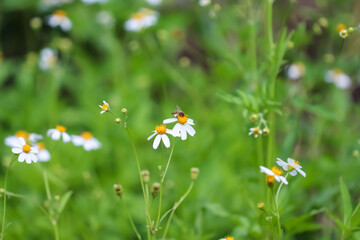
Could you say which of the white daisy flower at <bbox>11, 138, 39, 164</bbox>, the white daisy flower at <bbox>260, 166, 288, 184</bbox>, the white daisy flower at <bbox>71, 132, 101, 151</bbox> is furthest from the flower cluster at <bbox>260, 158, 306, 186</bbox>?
the white daisy flower at <bbox>71, 132, 101, 151</bbox>

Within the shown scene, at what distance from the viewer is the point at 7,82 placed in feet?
12.7

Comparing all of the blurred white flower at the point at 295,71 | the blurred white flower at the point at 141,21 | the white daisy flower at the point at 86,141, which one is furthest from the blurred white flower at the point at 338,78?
the white daisy flower at the point at 86,141

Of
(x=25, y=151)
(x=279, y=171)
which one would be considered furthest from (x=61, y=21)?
(x=279, y=171)

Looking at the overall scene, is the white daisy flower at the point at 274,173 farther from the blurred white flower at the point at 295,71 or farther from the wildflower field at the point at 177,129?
the blurred white flower at the point at 295,71

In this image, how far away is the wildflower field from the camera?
5.65 ft

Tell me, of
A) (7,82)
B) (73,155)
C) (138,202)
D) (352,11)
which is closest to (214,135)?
(138,202)

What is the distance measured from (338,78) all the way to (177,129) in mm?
1606

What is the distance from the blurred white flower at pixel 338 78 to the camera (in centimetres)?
262

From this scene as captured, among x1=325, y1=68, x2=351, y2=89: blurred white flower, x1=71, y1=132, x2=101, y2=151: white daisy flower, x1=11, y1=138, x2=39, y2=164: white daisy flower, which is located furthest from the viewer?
x1=325, y1=68, x2=351, y2=89: blurred white flower

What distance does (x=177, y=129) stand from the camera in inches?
53.9

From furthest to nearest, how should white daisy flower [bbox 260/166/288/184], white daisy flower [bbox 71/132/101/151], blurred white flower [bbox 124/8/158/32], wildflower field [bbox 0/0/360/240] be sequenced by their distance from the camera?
blurred white flower [bbox 124/8/158/32] < white daisy flower [bbox 71/132/101/151] < wildflower field [bbox 0/0/360/240] < white daisy flower [bbox 260/166/288/184]

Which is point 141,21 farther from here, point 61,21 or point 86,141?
point 86,141

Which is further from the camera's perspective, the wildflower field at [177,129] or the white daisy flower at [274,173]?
the wildflower field at [177,129]

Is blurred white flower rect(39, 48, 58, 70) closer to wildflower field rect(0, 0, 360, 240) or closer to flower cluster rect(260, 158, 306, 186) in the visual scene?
wildflower field rect(0, 0, 360, 240)
